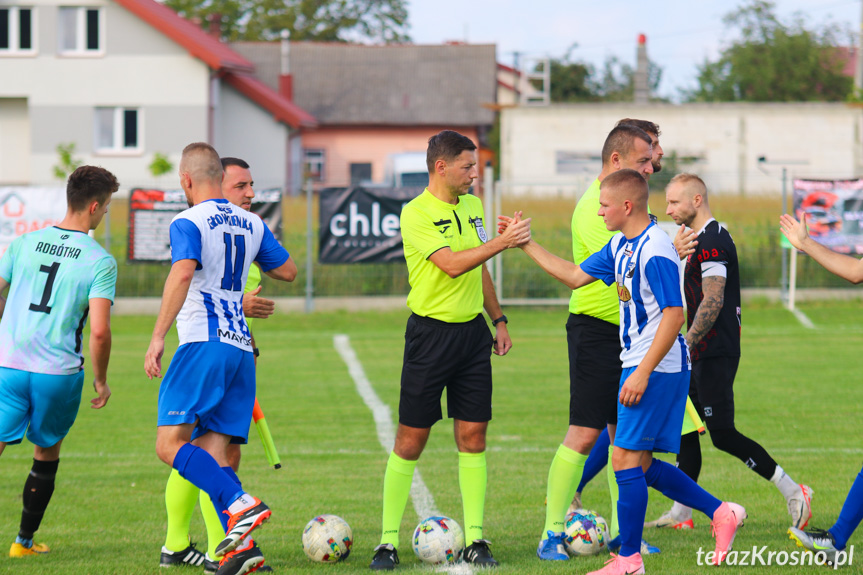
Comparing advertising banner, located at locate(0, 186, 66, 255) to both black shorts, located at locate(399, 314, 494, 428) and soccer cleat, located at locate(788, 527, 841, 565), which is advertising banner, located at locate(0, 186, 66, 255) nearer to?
black shorts, located at locate(399, 314, 494, 428)

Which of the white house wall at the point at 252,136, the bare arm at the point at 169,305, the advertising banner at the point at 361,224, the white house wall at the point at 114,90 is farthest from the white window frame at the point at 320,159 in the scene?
the bare arm at the point at 169,305

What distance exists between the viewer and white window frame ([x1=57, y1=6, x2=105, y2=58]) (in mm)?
34156

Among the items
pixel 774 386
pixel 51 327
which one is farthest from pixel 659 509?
pixel 774 386

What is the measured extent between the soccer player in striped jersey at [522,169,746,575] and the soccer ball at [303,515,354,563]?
142 cm

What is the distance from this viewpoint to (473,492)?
546 centimetres

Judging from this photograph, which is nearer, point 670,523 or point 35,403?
point 35,403

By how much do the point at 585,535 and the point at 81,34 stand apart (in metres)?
33.1

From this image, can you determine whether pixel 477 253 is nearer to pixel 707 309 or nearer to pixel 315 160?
pixel 707 309

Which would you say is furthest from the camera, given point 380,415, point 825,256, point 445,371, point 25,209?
point 25,209

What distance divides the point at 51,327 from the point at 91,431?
174 inches

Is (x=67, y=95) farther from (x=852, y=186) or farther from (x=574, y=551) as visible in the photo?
(x=574, y=551)

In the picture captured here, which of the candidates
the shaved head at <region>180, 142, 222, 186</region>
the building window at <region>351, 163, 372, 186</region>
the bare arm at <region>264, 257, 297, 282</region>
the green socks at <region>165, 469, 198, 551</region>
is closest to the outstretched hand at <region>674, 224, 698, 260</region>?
the bare arm at <region>264, 257, 297, 282</region>

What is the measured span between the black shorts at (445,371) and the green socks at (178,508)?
1.22m

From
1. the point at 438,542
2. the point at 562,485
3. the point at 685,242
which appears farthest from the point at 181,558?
the point at 685,242
